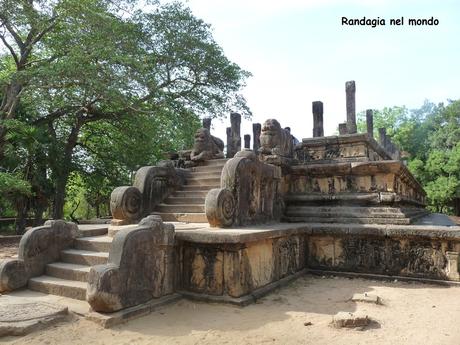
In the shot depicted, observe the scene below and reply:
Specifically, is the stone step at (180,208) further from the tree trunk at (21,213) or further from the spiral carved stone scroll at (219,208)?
the tree trunk at (21,213)

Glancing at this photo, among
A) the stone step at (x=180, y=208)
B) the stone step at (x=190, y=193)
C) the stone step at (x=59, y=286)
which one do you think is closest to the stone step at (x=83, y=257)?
the stone step at (x=59, y=286)

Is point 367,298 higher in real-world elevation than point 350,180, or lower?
lower

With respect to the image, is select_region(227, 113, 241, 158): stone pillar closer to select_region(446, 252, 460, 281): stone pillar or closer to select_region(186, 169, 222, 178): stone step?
select_region(186, 169, 222, 178): stone step

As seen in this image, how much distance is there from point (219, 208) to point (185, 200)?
1.84 m

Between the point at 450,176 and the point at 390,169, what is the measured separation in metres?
22.3

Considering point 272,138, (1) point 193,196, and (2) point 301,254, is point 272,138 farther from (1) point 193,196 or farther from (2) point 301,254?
(2) point 301,254

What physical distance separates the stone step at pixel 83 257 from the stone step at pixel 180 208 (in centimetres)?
175

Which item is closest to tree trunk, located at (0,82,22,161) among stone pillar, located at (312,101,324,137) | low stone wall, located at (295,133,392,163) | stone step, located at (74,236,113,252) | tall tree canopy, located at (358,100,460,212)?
Answer: stone step, located at (74,236,113,252)

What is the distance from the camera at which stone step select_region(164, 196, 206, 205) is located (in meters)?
6.41

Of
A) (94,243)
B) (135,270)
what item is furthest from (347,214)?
(94,243)

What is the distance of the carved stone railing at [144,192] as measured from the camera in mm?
5812

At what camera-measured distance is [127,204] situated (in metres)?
5.86

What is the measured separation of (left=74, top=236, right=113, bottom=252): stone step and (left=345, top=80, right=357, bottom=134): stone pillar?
5.82 meters

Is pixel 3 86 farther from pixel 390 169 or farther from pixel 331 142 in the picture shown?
pixel 390 169
